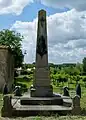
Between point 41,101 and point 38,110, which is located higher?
point 41,101

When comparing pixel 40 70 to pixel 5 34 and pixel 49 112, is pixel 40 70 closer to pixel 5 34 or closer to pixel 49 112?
pixel 49 112

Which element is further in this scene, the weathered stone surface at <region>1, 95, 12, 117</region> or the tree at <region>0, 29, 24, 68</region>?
the tree at <region>0, 29, 24, 68</region>

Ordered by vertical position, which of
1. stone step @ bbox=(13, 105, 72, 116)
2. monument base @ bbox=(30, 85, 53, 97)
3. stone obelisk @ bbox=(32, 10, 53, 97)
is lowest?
stone step @ bbox=(13, 105, 72, 116)

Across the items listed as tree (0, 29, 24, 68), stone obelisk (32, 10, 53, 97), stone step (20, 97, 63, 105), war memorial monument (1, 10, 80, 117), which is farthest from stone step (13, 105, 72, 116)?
tree (0, 29, 24, 68)

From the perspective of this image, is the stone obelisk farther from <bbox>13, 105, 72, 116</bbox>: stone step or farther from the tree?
the tree

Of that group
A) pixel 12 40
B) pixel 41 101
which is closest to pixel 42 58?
pixel 41 101

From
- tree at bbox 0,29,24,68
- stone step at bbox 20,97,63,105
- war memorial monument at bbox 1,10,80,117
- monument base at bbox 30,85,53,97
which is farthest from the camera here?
tree at bbox 0,29,24,68

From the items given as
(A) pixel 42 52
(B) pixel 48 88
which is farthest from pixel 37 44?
(B) pixel 48 88

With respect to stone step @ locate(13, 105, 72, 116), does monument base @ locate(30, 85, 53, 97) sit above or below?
above

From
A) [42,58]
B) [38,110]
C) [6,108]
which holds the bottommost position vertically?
[38,110]

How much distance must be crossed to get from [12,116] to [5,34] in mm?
39924

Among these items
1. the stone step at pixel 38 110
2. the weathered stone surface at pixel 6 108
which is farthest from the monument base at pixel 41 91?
the weathered stone surface at pixel 6 108

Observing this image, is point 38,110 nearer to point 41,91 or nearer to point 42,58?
point 41,91

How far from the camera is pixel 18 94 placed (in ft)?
67.4
